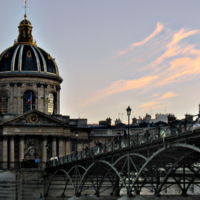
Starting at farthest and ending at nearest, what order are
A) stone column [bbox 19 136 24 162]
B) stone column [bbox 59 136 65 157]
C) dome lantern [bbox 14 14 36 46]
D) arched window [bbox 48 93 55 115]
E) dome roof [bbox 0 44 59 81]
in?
dome lantern [bbox 14 14 36 46]
arched window [bbox 48 93 55 115]
dome roof [bbox 0 44 59 81]
stone column [bbox 59 136 65 157]
stone column [bbox 19 136 24 162]

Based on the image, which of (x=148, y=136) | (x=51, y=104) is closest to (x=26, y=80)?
(x=51, y=104)

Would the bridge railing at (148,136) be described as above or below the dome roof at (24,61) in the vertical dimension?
below

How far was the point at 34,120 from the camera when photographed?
9694 cm

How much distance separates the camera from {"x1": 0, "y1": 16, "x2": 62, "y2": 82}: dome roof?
105062 millimetres

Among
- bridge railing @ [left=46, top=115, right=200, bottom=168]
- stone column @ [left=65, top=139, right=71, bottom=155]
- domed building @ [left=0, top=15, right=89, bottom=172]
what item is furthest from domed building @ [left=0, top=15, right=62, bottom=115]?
bridge railing @ [left=46, top=115, right=200, bottom=168]

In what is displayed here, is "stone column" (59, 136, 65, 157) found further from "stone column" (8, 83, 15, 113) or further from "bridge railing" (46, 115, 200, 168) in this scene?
"bridge railing" (46, 115, 200, 168)

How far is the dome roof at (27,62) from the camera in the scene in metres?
105

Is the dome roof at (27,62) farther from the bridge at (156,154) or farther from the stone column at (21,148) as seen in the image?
the bridge at (156,154)

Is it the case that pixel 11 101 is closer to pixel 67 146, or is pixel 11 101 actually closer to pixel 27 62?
pixel 27 62

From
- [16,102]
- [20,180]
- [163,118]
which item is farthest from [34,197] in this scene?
[163,118]

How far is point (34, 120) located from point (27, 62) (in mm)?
12619

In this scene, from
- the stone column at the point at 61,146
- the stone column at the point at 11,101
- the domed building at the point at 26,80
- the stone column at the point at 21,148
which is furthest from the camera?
the domed building at the point at 26,80

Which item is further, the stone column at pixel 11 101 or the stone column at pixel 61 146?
the stone column at pixel 11 101

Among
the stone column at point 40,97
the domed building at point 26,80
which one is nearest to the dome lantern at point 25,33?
the domed building at point 26,80
